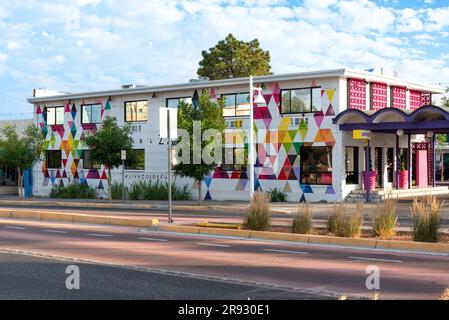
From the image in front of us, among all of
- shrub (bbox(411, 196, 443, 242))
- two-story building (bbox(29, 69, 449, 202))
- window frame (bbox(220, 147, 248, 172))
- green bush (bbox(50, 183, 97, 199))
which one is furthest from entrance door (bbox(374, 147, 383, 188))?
shrub (bbox(411, 196, 443, 242))

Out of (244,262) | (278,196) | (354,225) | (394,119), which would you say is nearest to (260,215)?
(354,225)

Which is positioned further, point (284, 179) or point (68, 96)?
point (68, 96)

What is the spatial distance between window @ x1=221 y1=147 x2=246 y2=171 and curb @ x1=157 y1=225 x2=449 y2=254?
45.8ft

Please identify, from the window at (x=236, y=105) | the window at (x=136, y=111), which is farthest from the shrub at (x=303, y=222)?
the window at (x=136, y=111)

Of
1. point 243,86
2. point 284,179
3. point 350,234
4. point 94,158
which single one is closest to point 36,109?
point 94,158

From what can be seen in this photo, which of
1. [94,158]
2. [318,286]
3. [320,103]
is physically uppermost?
[320,103]

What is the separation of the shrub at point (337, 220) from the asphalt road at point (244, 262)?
1394mm

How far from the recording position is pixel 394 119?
28.3m

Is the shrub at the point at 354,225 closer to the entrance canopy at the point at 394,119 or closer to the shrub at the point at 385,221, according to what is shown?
the shrub at the point at 385,221

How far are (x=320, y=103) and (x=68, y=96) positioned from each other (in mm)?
17777

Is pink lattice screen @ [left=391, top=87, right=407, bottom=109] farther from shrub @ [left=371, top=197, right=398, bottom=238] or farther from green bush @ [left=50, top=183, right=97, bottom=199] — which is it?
shrub @ [left=371, top=197, right=398, bottom=238]

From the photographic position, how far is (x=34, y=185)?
42.0m

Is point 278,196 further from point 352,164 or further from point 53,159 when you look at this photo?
point 53,159
